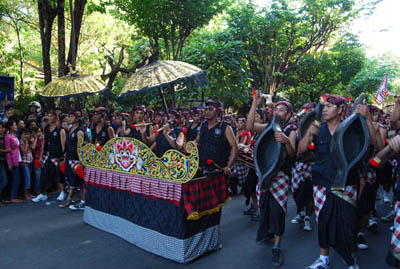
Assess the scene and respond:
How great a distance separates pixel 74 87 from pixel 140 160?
109 inches

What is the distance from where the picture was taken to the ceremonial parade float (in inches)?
151

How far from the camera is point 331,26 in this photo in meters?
15.9

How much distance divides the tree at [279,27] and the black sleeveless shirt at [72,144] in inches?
409

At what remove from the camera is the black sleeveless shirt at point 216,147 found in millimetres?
4449

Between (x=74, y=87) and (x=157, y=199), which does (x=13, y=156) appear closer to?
(x=74, y=87)

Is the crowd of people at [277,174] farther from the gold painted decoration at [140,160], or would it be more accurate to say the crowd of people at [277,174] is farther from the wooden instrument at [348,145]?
the gold painted decoration at [140,160]

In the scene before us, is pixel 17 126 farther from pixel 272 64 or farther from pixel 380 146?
pixel 272 64

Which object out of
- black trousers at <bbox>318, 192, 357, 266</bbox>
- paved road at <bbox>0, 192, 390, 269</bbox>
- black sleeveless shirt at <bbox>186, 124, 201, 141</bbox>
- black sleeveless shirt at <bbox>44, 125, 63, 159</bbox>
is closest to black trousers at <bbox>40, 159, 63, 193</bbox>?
black sleeveless shirt at <bbox>44, 125, 63, 159</bbox>

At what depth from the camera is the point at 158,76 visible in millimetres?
4504

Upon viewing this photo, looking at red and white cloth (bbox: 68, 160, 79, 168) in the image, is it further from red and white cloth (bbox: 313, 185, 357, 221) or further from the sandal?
red and white cloth (bbox: 313, 185, 357, 221)

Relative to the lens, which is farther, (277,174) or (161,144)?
(161,144)

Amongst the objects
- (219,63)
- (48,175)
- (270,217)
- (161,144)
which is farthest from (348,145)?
(219,63)

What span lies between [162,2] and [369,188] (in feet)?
29.8

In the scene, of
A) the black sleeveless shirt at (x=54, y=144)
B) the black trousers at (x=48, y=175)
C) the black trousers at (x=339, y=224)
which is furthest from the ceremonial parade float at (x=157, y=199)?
the black trousers at (x=48, y=175)
